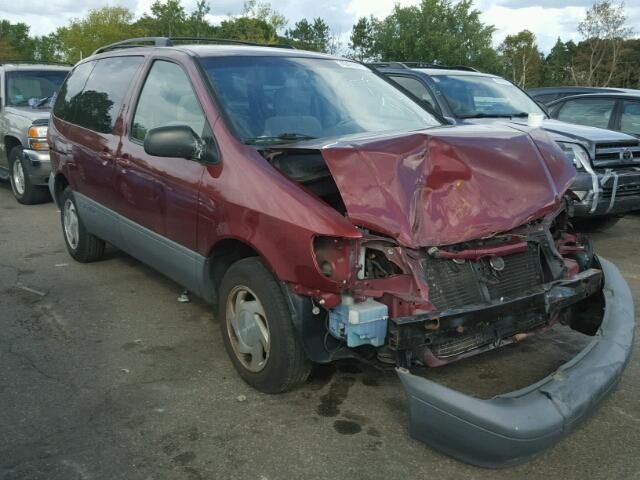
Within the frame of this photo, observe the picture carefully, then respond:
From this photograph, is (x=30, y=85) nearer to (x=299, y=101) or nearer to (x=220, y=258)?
(x=299, y=101)

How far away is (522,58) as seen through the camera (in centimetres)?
A: 6116

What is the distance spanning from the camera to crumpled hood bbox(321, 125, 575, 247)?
300cm

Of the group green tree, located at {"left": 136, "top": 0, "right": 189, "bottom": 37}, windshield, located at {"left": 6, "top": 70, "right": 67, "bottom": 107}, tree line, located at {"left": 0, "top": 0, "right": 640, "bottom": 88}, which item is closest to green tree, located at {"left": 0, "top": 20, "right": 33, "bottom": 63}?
tree line, located at {"left": 0, "top": 0, "right": 640, "bottom": 88}

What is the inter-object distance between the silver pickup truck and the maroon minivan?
5.28 meters

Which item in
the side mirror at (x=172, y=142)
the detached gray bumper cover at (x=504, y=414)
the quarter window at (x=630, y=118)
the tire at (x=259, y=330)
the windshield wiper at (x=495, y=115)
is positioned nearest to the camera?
the detached gray bumper cover at (x=504, y=414)

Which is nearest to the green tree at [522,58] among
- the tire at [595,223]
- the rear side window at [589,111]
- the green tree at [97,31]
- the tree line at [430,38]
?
the tree line at [430,38]

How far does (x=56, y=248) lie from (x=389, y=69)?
4758mm

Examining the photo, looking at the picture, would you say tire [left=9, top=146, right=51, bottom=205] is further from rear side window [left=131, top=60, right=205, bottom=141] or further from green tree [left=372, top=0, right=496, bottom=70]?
green tree [left=372, top=0, right=496, bottom=70]

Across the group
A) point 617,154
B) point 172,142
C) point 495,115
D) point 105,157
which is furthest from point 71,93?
point 617,154

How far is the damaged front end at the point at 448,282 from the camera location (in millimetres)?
2719

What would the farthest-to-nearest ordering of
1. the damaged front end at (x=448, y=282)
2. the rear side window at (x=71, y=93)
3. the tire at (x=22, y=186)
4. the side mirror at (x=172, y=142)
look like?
the tire at (x=22, y=186) → the rear side window at (x=71, y=93) → the side mirror at (x=172, y=142) → the damaged front end at (x=448, y=282)

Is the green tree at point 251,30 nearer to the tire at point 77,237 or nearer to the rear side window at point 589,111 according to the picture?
the rear side window at point 589,111

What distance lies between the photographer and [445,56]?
5169 cm

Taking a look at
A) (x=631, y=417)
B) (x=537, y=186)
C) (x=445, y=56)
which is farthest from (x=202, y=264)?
(x=445, y=56)
